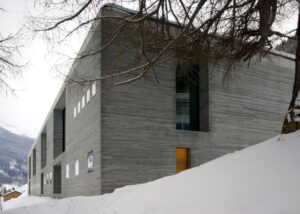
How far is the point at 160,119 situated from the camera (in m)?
12.5

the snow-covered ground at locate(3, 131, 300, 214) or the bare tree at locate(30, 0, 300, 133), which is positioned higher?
the bare tree at locate(30, 0, 300, 133)

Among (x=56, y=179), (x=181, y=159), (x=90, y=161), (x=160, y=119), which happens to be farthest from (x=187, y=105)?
(x=56, y=179)

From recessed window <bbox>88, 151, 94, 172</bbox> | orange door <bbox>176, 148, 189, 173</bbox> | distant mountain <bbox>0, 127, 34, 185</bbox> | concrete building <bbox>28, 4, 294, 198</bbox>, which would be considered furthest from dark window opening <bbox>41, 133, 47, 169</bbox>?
distant mountain <bbox>0, 127, 34, 185</bbox>

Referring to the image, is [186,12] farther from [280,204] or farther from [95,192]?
[95,192]

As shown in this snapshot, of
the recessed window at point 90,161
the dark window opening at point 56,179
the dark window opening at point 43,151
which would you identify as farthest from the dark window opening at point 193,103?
the dark window opening at point 43,151

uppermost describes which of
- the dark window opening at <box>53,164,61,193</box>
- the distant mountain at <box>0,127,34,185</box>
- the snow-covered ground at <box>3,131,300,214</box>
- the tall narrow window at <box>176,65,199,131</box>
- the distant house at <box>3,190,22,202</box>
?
the tall narrow window at <box>176,65,199,131</box>

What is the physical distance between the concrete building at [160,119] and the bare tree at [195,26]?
3953mm

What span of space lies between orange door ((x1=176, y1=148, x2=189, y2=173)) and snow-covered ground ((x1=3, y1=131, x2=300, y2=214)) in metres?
7.58

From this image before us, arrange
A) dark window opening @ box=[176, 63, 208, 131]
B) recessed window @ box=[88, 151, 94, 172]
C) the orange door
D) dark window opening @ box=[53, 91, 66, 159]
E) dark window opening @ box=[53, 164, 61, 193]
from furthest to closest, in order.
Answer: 1. dark window opening @ box=[53, 91, 66, 159]
2. dark window opening @ box=[53, 164, 61, 193]
3. dark window opening @ box=[176, 63, 208, 131]
4. the orange door
5. recessed window @ box=[88, 151, 94, 172]

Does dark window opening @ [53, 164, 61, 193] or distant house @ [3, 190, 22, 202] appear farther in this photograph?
distant house @ [3, 190, 22, 202]

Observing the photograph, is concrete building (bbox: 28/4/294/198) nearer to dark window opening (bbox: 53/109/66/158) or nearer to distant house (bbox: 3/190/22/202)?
dark window opening (bbox: 53/109/66/158)

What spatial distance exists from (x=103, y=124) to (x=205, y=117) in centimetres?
529

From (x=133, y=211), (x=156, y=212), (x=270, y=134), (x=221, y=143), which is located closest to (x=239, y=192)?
(x=156, y=212)

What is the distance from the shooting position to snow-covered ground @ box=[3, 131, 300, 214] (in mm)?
3006
